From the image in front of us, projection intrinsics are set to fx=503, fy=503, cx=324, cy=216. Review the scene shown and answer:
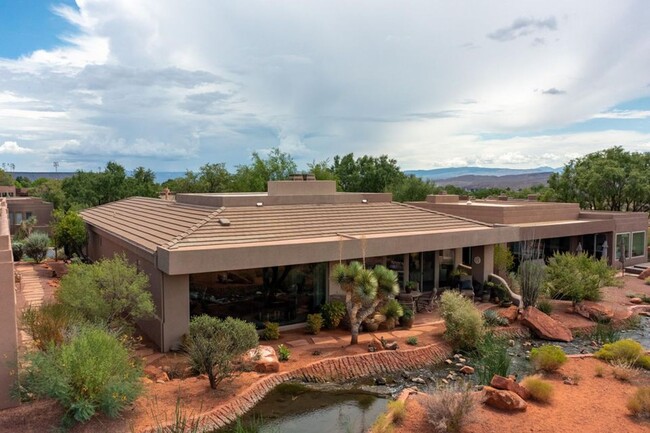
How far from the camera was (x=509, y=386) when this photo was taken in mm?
12273

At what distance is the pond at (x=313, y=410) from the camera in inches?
453

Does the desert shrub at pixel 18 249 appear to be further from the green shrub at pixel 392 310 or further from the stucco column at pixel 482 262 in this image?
the stucco column at pixel 482 262

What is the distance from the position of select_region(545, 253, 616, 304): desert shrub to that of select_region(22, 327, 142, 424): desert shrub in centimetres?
1833

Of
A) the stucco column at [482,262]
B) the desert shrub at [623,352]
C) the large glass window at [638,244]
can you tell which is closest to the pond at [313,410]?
the desert shrub at [623,352]

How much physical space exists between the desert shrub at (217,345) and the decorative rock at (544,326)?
1103cm

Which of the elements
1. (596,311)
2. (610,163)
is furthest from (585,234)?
(610,163)

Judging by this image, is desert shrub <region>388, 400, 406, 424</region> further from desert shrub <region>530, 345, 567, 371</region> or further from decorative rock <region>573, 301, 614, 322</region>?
decorative rock <region>573, 301, 614, 322</region>

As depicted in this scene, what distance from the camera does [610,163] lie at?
144ft

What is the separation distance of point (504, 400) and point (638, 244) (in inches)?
1109

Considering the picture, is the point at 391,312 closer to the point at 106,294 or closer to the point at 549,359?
the point at 549,359

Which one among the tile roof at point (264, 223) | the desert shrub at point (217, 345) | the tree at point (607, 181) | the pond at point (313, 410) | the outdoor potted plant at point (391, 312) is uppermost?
the tree at point (607, 181)

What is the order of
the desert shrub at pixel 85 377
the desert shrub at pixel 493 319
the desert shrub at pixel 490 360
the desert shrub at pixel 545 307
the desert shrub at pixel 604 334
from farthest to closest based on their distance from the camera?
the desert shrub at pixel 545 307 < the desert shrub at pixel 493 319 < the desert shrub at pixel 604 334 < the desert shrub at pixel 490 360 < the desert shrub at pixel 85 377

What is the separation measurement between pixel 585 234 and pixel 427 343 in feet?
63.1

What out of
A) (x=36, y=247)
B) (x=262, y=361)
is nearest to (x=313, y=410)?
(x=262, y=361)
